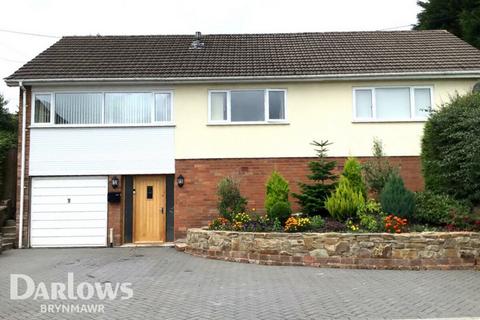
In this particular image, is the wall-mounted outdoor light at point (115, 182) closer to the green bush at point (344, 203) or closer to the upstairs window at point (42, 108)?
the upstairs window at point (42, 108)

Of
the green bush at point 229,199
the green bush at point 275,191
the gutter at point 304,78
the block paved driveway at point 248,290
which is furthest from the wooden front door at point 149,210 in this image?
the green bush at point 275,191

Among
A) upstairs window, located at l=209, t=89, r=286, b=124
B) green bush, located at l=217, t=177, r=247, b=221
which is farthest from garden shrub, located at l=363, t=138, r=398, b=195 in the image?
green bush, located at l=217, t=177, r=247, b=221

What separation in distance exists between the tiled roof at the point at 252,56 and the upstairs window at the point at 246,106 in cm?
62

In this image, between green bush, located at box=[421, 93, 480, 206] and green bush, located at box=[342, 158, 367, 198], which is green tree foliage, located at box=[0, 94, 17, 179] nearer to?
A: green bush, located at box=[342, 158, 367, 198]

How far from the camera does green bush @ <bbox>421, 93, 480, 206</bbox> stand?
10336mm

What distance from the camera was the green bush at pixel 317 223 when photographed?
1063 cm

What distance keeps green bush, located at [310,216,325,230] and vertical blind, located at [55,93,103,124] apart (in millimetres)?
7371

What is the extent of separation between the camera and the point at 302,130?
542 inches

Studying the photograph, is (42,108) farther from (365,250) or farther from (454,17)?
(454,17)

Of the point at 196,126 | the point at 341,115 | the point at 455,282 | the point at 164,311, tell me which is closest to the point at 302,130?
the point at 341,115

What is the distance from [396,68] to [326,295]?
9.05 metres

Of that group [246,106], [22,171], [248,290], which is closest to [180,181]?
[246,106]

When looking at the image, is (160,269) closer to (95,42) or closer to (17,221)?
(17,221)

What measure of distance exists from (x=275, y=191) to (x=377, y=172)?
2.92 metres
